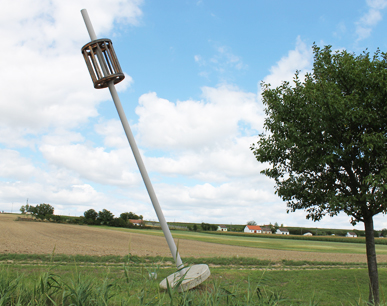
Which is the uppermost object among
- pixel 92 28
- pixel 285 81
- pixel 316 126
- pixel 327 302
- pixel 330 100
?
pixel 92 28

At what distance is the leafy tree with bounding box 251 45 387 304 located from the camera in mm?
11641

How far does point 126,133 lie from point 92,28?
3.30m

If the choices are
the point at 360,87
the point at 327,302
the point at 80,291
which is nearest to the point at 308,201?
the point at 327,302

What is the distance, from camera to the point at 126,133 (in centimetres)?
883

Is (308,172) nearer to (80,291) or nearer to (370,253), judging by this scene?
(370,253)

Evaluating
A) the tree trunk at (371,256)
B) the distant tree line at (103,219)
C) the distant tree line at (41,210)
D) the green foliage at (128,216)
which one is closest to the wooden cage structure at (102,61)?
the tree trunk at (371,256)

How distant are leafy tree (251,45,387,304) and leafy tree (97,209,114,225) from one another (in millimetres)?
87689

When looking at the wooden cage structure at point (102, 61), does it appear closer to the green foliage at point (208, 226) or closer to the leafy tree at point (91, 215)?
the leafy tree at point (91, 215)

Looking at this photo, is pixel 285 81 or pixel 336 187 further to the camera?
pixel 285 81

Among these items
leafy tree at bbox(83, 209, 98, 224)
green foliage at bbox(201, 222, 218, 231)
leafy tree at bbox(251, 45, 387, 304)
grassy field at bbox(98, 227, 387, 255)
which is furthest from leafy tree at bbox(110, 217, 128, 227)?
leafy tree at bbox(251, 45, 387, 304)

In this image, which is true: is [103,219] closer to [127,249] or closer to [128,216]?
[128,216]

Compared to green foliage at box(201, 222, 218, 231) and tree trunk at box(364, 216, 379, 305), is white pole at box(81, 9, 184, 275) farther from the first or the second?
green foliage at box(201, 222, 218, 231)

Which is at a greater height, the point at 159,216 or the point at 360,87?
the point at 360,87

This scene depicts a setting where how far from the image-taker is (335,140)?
1227 cm
